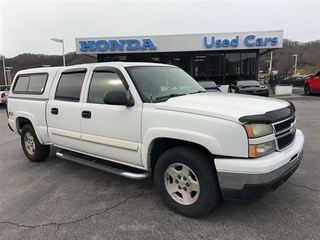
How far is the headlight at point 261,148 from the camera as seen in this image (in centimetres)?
241

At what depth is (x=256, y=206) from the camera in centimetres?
312

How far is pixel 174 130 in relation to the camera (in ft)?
9.06

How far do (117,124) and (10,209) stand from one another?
71.1 inches

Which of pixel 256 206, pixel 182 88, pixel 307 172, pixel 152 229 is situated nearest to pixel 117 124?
pixel 182 88

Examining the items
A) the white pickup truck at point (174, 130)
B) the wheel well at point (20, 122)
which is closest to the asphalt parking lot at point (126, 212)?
the white pickup truck at point (174, 130)

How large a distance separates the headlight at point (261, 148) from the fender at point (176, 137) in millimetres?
296

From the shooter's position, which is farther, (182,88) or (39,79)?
(39,79)

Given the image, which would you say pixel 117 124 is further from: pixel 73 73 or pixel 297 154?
pixel 297 154

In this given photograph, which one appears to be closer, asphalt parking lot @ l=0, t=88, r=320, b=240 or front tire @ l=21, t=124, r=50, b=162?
asphalt parking lot @ l=0, t=88, r=320, b=240

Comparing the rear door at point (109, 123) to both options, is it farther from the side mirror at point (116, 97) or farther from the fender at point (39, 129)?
the fender at point (39, 129)

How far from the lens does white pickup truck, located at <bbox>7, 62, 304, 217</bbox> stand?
246 centimetres

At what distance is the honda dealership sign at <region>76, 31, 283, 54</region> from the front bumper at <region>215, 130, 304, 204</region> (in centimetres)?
1936

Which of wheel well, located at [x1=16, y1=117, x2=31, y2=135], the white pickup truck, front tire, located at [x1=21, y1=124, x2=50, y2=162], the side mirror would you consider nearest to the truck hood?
the white pickup truck

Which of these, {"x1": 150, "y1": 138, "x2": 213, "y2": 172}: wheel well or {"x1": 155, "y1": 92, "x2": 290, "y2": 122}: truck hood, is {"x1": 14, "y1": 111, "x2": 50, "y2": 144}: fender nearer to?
{"x1": 150, "y1": 138, "x2": 213, "y2": 172}: wheel well
